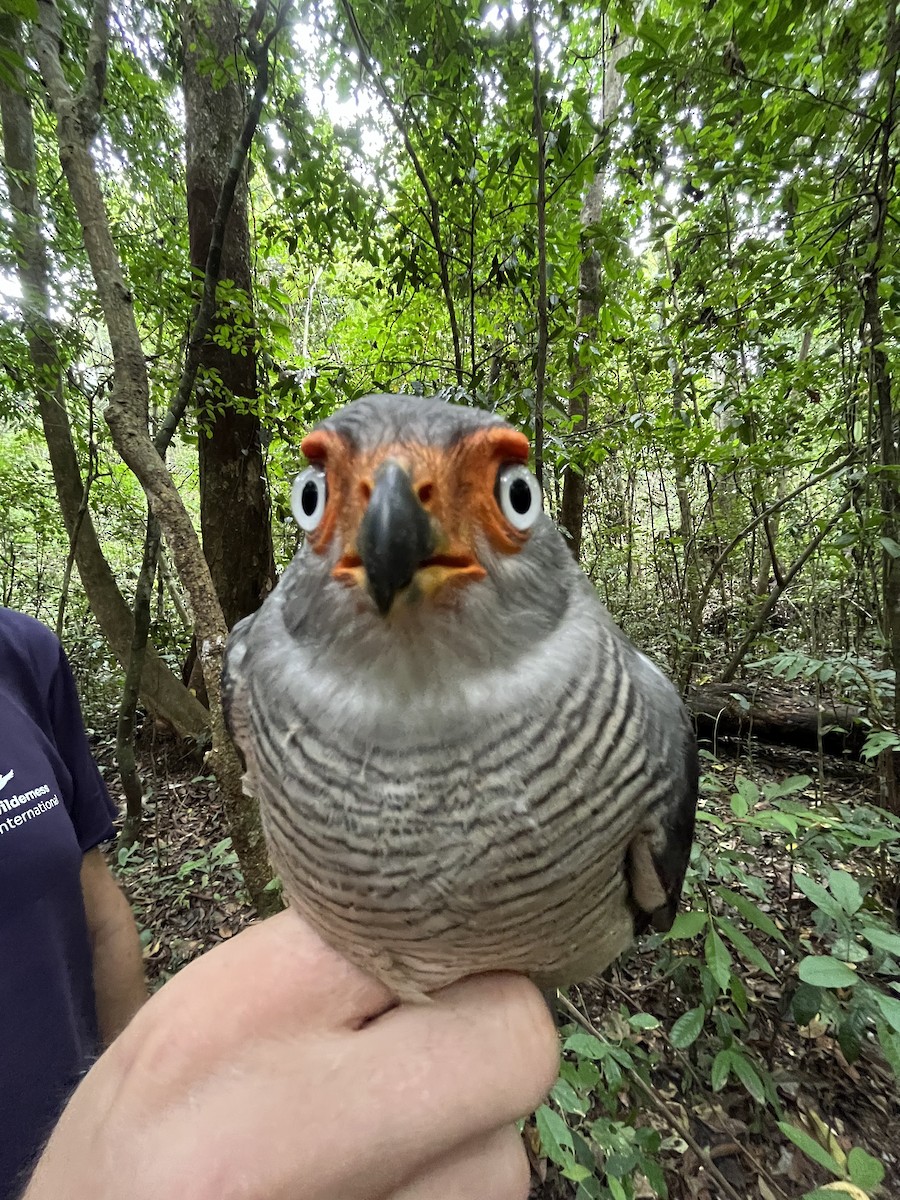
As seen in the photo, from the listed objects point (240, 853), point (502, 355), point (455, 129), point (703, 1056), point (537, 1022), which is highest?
point (455, 129)

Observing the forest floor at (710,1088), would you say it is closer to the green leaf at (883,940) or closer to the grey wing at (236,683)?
the green leaf at (883,940)

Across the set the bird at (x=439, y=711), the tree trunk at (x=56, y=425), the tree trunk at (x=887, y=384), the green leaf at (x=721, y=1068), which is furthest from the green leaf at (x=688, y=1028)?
the tree trunk at (x=56, y=425)

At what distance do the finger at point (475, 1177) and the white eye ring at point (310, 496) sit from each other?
1366 mm

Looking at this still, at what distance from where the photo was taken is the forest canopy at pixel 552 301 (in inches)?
89.4

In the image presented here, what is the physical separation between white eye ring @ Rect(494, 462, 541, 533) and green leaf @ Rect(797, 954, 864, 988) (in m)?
1.32

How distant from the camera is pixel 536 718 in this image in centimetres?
113

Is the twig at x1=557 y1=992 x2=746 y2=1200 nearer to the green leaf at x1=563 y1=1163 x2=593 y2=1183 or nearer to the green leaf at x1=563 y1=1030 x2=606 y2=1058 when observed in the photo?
the green leaf at x1=563 y1=1030 x2=606 y2=1058

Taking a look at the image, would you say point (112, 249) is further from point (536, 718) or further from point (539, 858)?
point (539, 858)

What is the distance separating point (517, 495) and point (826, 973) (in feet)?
4.77

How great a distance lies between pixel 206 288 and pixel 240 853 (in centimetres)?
258

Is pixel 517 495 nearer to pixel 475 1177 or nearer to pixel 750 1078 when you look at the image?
pixel 475 1177

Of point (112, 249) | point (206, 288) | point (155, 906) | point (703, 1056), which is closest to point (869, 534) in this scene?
point (703, 1056)

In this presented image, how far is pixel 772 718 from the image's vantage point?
5.78 meters

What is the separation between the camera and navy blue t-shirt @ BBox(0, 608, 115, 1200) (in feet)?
5.30
